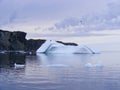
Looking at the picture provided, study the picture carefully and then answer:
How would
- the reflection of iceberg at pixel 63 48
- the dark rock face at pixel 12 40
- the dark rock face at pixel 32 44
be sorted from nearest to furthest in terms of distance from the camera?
the reflection of iceberg at pixel 63 48, the dark rock face at pixel 12 40, the dark rock face at pixel 32 44

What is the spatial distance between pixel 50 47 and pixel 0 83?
2688 inches

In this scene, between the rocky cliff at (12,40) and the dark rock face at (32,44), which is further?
the dark rock face at (32,44)

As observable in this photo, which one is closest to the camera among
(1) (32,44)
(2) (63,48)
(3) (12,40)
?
(2) (63,48)

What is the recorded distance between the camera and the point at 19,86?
70.6ft

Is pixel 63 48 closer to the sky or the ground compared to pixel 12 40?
closer to the ground

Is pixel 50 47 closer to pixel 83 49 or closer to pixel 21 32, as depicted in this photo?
pixel 83 49

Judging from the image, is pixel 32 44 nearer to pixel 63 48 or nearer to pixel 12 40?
pixel 12 40

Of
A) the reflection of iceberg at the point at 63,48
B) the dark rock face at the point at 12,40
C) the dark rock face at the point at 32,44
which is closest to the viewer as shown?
the reflection of iceberg at the point at 63,48

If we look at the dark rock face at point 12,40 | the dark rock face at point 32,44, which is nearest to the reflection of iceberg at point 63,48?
the dark rock face at point 12,40

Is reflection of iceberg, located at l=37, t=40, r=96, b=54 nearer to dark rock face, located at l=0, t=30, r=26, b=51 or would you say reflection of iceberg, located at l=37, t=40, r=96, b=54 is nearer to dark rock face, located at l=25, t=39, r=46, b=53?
dark rock face, located at l=0, t=30, r=26, b=51

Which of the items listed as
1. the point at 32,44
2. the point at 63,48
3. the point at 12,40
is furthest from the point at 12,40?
the point at 63,48

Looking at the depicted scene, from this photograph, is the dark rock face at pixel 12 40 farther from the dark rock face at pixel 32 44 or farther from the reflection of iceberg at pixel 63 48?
the reflection of iceberg at pixel 63 48

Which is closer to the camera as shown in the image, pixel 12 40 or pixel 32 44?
pixel 12 40

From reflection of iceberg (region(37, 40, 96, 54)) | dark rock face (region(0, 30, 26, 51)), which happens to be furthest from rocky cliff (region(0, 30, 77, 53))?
reflection of iceberg (region(37, 40, 96, 54))
